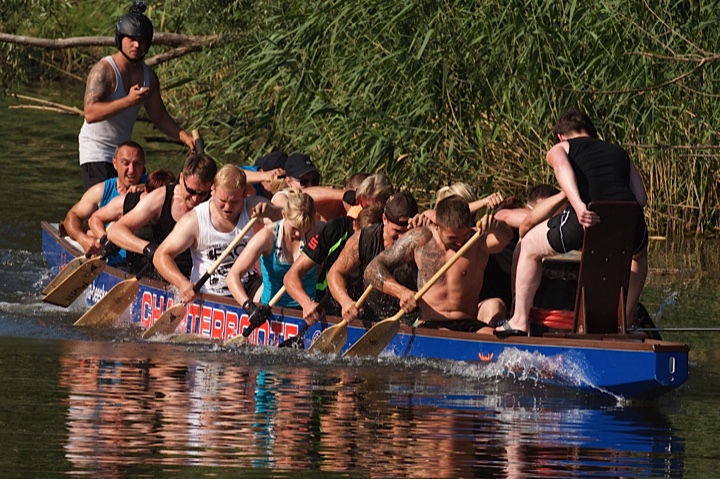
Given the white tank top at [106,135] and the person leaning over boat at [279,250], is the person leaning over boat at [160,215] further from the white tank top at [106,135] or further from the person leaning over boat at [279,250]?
the white tank top at [106,135]

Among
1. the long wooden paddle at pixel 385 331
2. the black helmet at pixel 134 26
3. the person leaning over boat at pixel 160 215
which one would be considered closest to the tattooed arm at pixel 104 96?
the black helmet at pixel 134 26

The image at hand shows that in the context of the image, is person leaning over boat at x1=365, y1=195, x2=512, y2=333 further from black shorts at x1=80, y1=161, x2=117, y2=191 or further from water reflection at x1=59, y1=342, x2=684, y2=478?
black shorts at x1=80, y1=161, x2=117, y2=191

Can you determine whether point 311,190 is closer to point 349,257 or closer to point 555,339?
point 349,257

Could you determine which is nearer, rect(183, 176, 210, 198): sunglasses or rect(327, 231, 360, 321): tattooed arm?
rect(327, 231, 360, 321): tattooed arm

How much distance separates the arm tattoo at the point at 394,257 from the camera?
979 cm

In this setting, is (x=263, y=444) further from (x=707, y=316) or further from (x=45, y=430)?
(x=707, y=316)

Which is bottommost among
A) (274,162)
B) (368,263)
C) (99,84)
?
(368,263)

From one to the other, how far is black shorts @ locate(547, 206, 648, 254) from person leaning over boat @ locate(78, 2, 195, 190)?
14.3ft

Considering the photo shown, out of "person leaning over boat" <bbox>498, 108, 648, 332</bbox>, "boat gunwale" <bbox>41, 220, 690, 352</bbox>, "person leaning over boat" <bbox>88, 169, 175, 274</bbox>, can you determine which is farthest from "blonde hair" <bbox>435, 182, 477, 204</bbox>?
"person leaning over boat" <bbox>88, 169, 175, 274</bbox>

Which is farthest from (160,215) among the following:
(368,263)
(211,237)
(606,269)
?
(606,269)

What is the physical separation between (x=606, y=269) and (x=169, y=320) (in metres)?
3.47

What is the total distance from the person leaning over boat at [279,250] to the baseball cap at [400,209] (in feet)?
2.00

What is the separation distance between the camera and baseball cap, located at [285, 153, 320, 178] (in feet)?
39.9

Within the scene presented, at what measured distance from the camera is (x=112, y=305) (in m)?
11.8
